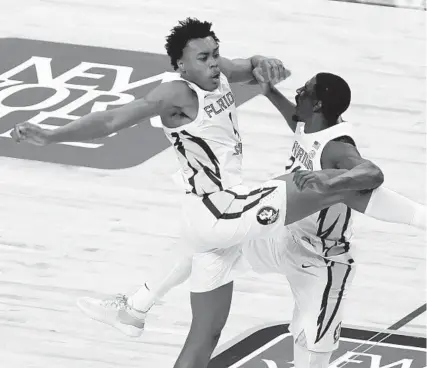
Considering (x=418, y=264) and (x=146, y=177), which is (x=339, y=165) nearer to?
(x=418, y=264)

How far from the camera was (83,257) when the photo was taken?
7883 mm

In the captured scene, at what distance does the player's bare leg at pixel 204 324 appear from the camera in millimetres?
5980

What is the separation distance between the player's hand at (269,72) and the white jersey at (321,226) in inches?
12.7

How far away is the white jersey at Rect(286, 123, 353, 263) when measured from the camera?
5941mm

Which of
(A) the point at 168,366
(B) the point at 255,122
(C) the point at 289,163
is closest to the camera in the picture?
(C) the point at 289,163

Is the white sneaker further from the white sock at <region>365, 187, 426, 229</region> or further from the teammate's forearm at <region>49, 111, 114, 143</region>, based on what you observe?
the white sock at <region>365, 187, 426, 229</region>

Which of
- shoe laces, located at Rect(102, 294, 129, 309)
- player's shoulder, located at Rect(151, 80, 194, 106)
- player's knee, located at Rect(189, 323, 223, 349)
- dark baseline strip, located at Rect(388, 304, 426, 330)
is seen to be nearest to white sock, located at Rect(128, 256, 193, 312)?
shoe laces, located at Rect(102, 294, 129, 309)

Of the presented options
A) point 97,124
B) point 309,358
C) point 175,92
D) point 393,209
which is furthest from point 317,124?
point 309,358

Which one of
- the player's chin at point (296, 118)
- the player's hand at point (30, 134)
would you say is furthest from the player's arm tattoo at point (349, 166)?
the player's hand at point (30, 134)

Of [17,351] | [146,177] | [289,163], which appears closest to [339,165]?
[289,163]

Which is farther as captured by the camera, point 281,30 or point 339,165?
point 281,30

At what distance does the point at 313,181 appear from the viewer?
548cm

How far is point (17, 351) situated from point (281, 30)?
539cm

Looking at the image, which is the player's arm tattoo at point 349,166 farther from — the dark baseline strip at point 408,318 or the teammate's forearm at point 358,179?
the dark baseline strip at point 408,318
